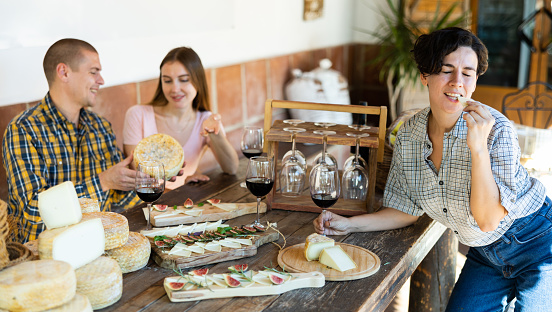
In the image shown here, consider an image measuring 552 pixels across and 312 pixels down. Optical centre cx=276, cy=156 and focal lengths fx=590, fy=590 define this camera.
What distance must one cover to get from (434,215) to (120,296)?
113cm

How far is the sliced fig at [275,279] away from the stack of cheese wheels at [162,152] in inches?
34.9

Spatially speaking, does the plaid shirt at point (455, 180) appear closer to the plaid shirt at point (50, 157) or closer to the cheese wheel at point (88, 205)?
the cheese wheel at point (88, 205)

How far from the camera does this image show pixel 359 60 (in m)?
5.99

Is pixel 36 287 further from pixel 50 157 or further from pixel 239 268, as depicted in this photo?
pixel 50 157

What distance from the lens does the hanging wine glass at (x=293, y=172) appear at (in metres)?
2.14

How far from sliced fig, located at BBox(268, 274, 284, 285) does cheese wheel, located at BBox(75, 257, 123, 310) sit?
0.38 m

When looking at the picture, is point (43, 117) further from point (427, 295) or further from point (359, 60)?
point (359, 60)

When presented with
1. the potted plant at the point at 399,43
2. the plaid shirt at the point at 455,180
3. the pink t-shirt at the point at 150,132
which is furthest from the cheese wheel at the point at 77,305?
the potted plant at the point at 399,43

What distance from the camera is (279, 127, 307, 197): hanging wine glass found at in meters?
2.14

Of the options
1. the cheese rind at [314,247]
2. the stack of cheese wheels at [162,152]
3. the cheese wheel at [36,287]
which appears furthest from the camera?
the stack of cheese wheels at [162,152]

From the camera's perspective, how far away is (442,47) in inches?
75.2

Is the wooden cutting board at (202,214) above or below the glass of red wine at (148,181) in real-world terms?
below

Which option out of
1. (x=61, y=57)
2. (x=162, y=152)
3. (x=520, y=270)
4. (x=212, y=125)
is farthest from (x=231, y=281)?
(x=61, y=57)

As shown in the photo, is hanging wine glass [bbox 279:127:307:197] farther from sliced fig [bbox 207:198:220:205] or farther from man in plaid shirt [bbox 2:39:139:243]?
man in plaid shirt [bbox 2:39:139:243]
